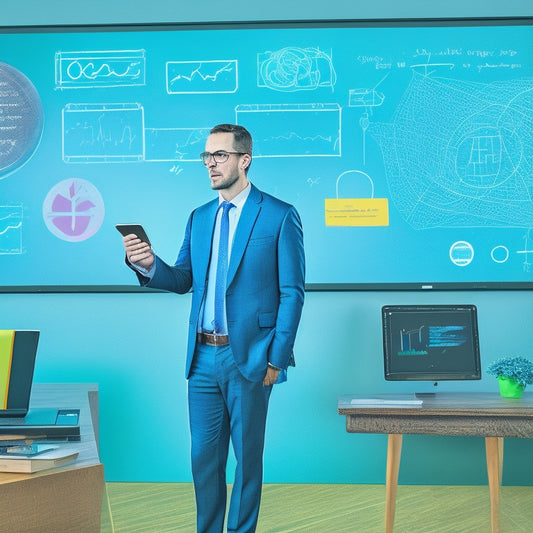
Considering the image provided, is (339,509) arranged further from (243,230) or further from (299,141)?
(299,141)

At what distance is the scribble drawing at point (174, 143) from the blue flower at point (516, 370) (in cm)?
182

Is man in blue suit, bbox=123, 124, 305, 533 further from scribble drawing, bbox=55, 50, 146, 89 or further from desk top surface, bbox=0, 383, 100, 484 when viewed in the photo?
scribble drawing, bbox=55, 50, 146, 89

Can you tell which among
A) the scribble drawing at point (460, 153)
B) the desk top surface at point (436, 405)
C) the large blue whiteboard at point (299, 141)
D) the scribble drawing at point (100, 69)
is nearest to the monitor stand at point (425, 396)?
the desk top surface at point (436, 405)

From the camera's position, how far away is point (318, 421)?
3830 mm

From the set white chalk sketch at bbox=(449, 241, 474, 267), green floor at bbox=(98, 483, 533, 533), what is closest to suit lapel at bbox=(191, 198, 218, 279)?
green floor at bbox=(98, 483, 533, 533)

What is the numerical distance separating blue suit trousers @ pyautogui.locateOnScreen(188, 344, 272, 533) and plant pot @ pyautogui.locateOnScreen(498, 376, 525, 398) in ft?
3.69

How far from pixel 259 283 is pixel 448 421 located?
935 mm

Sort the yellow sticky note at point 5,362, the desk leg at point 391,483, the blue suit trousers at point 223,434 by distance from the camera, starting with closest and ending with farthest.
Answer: the yellow sticky note at point 5,362 → the blue suit trousers at point 223,434 → the desk leg at point 391,483

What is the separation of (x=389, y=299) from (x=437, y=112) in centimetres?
100

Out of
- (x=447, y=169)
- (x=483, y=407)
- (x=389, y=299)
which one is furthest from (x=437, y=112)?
(x=483, y=407)

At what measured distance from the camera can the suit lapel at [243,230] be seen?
8.67 feet

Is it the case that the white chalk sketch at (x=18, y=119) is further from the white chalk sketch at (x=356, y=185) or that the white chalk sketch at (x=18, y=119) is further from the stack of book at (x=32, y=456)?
the stack of book at (x=32, y=456)

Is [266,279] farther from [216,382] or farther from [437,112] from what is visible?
[437,112]

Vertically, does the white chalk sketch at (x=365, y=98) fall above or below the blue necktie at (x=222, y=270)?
above
